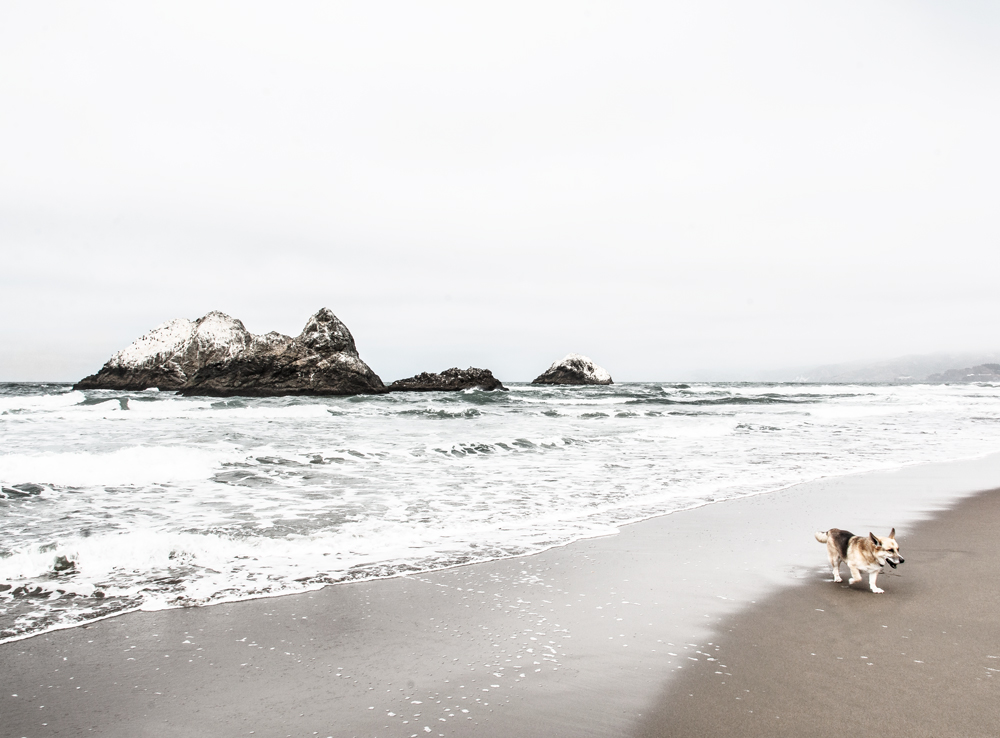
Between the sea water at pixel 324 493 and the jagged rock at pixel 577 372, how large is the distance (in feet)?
169

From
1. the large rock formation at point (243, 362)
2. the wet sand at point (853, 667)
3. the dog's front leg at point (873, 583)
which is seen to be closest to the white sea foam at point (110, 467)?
the wet sand at point (853, 667)

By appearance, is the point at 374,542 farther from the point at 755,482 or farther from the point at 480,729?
the point at 755,482

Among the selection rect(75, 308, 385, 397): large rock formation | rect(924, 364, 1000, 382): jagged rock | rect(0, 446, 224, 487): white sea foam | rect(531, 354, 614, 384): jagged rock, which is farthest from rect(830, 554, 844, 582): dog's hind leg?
rect(924, 364, 1000, 382): jagged rock

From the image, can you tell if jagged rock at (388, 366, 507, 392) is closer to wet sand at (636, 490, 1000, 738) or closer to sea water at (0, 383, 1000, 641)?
sea water at (0, 383, 1000, 641)

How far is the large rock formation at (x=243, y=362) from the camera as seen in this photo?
4012cm

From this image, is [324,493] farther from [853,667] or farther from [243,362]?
[243,362]

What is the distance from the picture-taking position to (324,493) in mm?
7770

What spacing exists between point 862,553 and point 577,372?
216 feet

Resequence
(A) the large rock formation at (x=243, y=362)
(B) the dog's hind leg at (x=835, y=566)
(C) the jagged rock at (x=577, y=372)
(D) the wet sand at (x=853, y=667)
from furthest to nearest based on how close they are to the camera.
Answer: (C) the jagged rock at (x=577, y=372)
(A) the large rock formation at (x=243, y=362)
(B) the dog's hind leg at (x=835, y=566)
(D) the wet sand at (x=853, y=667)

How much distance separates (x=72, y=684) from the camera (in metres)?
2.75

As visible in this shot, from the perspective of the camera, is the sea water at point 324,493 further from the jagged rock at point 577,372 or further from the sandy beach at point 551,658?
the jagged rock at point 577,372

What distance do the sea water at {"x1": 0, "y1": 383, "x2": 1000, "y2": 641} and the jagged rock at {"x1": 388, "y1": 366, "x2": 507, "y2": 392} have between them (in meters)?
33.5

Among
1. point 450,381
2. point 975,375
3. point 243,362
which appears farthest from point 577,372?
point 975,375

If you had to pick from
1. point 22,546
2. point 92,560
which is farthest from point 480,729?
point 22,546
